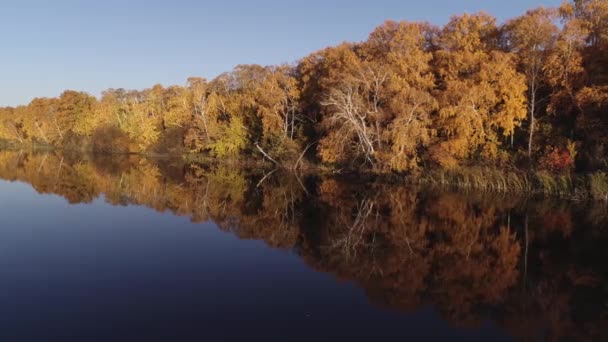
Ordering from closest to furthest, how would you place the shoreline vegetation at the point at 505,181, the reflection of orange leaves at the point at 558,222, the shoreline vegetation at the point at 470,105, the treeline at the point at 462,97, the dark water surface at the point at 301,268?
the dark water surface at the point at 301,268
the reflection of orange leaves at the point at 558,222
the shoreline vegetation at the point at 505,181
the shoreline vegetation at the point at 470,105
the treeline at the point at 462,97

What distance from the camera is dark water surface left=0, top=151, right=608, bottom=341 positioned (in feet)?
27.8

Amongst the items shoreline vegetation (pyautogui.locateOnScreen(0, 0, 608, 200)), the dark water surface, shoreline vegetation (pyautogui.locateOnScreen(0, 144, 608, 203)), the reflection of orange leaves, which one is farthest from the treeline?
the reflection of orange leaves

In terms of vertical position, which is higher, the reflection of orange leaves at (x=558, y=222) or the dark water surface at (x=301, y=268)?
the reflection of orange leaves at (x=558, y=222)

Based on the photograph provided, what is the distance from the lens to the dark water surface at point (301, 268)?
334 inches

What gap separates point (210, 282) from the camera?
35.9 feet

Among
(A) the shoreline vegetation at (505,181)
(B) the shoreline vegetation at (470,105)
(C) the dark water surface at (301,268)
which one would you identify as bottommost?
(C) the dark water surface at (301,268)

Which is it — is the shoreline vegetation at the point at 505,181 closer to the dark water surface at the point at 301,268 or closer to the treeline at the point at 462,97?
the treeline at the point at 462,97

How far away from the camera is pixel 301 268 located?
12320mm

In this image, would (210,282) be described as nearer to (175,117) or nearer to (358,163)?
(358,163)

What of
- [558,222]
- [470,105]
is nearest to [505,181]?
[470,105]

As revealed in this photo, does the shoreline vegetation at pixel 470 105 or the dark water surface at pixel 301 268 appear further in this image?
the shoreline vegetation at pixel 470 105

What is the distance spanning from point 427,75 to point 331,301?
24.8 m

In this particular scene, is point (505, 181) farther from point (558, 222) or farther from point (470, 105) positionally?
point (558, 222)

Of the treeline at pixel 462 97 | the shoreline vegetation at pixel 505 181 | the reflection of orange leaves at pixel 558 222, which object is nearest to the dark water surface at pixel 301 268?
the reflection of orange leaves at pixel 558 222
